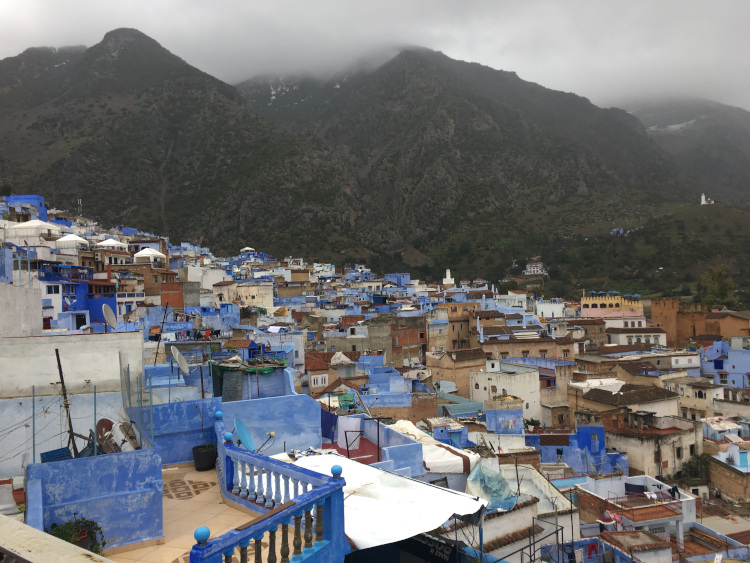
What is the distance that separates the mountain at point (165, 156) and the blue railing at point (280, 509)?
255 feet

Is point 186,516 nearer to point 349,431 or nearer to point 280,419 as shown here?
point 280,419

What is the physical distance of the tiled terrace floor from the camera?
18.8 ft

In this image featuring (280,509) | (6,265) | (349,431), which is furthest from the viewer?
(6,265)

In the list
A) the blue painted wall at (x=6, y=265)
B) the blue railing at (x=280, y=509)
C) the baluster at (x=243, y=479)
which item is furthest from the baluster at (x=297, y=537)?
the blue painted wall at (x=6, y=265)

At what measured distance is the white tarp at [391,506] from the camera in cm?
565

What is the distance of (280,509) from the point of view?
462 centimetres

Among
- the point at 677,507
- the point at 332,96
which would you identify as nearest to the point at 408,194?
the point at 332,96

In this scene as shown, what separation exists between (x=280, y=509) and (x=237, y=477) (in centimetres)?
215

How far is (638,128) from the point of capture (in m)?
166

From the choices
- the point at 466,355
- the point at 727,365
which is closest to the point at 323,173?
the point at 466,355

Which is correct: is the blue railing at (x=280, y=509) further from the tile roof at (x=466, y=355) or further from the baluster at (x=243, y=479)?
the tile roof at (x=466, y=355)

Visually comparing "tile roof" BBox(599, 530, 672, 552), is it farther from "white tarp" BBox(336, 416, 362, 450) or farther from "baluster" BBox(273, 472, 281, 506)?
"baluster" BBox(273, 472, 281, 506)

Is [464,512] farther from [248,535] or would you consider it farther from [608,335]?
[608,335]

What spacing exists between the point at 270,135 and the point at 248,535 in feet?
339
